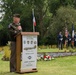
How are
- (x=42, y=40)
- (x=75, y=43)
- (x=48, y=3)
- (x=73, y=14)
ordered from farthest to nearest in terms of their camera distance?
1. (x=48, y=3)
2. (x=42, y=40)
3. (x=73, y=14)
4. (x=75, y=43)

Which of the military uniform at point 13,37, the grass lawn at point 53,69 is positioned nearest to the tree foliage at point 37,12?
the grass lawn at point 53,69

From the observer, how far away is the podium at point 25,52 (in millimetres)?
8500

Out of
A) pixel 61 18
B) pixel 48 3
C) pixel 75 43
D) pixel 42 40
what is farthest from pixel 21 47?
pixel 48 3

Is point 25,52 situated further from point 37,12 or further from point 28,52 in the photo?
point 37,12

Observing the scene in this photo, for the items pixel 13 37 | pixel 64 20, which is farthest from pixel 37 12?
pixel 13 37

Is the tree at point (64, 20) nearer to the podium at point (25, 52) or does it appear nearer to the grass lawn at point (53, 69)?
the grass lawn at point (53, 69)

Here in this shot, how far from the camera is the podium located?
8.50 m

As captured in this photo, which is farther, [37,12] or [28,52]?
[37,12]

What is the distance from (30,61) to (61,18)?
112 feet

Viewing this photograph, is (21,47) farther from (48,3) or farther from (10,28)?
(48,3)

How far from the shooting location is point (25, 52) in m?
8.54

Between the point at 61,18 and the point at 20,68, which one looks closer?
the point at 20,68

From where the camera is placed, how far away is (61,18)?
42.4 metres

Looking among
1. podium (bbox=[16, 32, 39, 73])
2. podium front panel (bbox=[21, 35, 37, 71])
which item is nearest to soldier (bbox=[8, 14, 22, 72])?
podium (bbox=[16, 32, 39, 73])
